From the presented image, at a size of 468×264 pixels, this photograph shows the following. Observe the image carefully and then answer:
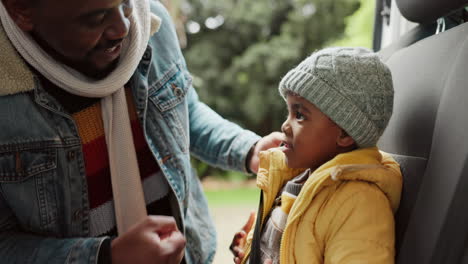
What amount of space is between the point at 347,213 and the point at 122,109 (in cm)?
55

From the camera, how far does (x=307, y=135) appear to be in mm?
913

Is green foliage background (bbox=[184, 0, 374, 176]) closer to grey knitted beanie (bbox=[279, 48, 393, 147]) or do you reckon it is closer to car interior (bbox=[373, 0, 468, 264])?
car interior (bbox=[373, 0, 468, 264])

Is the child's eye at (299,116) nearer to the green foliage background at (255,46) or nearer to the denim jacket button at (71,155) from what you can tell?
the denim jacket button at (71,155)

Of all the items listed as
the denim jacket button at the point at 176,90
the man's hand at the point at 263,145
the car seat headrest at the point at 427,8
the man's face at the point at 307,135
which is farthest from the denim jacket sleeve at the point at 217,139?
the car seat headrest at the point at 427,8

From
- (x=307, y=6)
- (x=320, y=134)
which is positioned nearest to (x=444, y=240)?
(x=320, y=134)

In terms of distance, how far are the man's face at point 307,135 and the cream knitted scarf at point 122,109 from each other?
1.19 feet

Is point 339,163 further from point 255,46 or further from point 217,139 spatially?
point 255,46

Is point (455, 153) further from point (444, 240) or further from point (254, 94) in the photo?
point (254, 94)

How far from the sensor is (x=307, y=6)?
14.7 feet

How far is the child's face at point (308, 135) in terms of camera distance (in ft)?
2.97

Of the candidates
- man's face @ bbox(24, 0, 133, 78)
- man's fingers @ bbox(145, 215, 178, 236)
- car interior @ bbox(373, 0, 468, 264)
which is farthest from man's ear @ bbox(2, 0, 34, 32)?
car interior @ bbox(373, 0, 468, 264)

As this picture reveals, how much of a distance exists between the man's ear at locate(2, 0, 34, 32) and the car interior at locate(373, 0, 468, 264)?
81 centimetres

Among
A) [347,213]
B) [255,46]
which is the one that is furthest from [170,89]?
[255,46]

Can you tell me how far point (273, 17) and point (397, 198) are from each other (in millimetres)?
3961
